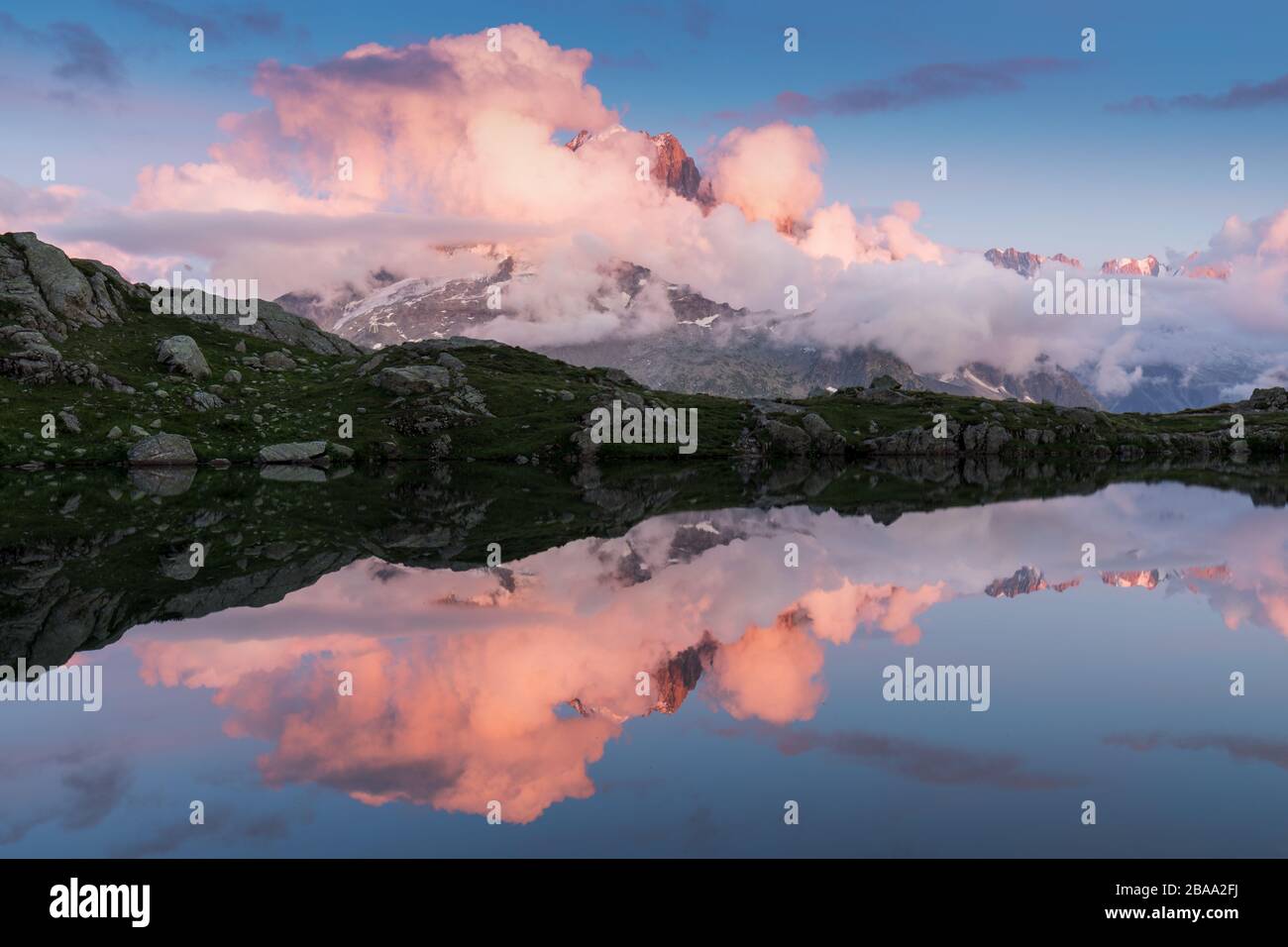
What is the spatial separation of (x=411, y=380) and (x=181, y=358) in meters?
40.0

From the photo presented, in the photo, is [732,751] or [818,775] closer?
[818,775]

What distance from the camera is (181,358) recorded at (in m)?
170

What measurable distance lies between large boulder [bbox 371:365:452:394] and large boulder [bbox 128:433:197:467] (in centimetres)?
4476

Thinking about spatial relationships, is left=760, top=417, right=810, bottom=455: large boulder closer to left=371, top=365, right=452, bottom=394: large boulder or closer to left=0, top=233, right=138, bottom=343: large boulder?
left=371, top=365, right=452, bottom=394: large boulder

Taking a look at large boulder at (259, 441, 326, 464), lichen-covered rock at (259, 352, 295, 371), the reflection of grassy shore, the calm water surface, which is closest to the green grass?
lichen-covered rock at (259, 352, 295, 371)

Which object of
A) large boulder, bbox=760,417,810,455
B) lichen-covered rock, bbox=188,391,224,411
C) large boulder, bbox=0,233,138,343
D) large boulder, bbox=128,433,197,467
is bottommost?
large boulder, bbox=128,433,197,467

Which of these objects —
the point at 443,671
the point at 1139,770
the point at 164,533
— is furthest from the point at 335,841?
the point at 164,533

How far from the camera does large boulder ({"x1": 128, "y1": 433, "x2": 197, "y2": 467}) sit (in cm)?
13175

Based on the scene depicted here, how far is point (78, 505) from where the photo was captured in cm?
7519

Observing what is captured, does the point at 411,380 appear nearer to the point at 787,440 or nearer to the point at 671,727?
the point at 787,440
